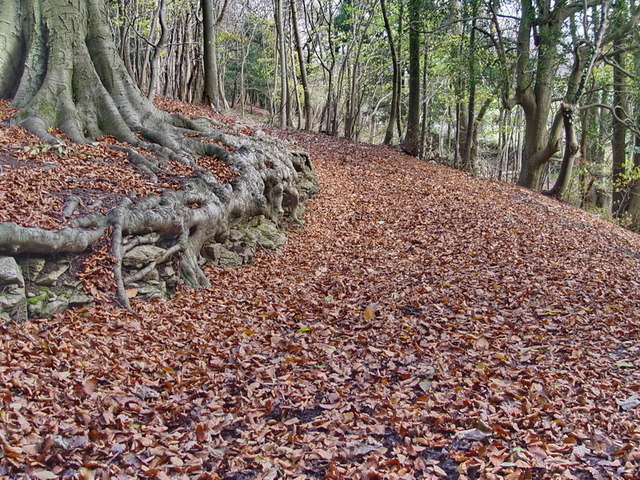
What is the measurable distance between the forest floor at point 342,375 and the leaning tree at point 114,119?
2.57ft

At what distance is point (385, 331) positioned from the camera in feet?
16.1

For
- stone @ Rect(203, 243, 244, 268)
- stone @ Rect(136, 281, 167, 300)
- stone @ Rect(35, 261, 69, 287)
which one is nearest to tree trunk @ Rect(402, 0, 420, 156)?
stone @ Rect(203, 243, 244, 268)

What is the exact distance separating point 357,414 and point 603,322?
329cm

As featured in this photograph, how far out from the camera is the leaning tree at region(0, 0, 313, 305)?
6324 mm

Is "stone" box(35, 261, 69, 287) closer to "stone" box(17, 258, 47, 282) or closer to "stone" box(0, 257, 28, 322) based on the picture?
"stone" box(17, 258, 47, 282)

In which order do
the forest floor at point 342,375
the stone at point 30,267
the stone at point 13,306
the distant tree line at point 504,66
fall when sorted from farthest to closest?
the distant tree line at point 504,66, the stone at point 30,267, the stone at point 13,306, the forest floor at point 342,375

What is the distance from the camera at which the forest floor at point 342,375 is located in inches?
114

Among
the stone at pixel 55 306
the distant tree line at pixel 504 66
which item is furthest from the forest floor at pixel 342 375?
the distant tree line at pixel 504 66

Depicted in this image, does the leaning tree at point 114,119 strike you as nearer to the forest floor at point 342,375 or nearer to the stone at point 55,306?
the forest floor at point 342,375

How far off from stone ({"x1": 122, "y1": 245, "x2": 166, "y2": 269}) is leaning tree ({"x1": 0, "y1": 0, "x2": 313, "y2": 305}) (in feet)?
0.70

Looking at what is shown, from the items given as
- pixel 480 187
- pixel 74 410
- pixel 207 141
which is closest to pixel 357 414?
pixel 74 410

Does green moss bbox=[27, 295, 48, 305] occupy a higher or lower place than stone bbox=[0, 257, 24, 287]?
lower

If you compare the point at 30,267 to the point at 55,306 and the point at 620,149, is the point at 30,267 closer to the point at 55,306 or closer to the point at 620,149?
the point at 55,306

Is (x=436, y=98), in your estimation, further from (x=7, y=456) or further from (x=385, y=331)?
(x=7, y=456)
